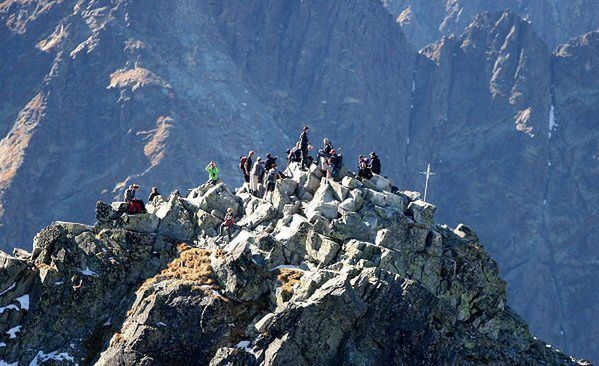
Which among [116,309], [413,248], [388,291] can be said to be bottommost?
[116,309]

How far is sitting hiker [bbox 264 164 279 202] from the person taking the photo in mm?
96375

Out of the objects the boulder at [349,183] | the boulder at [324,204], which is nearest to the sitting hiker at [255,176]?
the boulder at [324,204]

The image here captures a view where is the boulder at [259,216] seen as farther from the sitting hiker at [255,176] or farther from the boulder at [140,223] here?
the boulder at [140,223]

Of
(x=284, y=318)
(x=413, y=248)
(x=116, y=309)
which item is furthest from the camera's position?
(x=413, y=248)

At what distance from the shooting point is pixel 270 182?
96.9 meters

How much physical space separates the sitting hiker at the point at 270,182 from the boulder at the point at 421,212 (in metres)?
9.46

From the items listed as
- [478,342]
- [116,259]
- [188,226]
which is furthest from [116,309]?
[478,342]

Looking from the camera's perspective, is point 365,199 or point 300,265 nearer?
point 300,265

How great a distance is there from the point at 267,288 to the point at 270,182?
49.6 ft

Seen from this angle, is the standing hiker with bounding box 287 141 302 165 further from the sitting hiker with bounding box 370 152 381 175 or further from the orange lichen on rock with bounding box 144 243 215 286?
the orange lichen on rock with bounding box 144 243 215 286

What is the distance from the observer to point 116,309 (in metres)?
84.9

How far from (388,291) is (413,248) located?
10328mm

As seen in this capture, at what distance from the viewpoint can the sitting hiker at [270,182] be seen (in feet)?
316

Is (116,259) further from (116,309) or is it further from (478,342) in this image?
(478,342)
